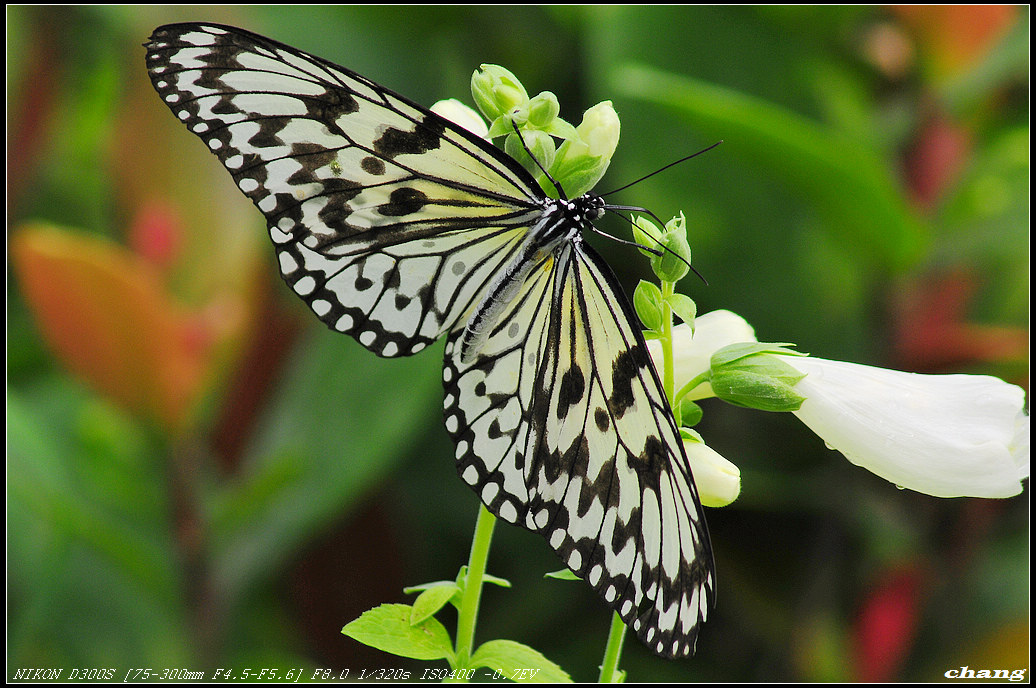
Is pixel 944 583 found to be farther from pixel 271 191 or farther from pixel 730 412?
pixel 271 191

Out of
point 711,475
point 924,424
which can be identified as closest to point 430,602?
point 711,475

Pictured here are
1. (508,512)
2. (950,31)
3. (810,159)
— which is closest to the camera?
(508,512)

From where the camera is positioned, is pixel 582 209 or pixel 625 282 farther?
pixel 625 282

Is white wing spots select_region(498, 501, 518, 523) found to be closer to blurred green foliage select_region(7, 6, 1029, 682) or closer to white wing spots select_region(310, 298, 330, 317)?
white wing spots select_region(310, 298, 330, 317)

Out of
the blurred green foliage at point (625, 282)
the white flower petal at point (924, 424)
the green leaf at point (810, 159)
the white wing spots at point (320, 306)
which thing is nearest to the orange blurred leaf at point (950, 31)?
the blurred green foliage at point (625, 282)

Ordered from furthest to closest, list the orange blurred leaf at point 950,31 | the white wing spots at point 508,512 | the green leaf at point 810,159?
1. the orange blurred leaf at point 950,31
2. the green leaf at point 810,159
3. the white wing spots at point 508,512

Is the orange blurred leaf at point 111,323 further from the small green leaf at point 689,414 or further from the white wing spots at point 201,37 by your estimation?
the small green leaf at point 689,414

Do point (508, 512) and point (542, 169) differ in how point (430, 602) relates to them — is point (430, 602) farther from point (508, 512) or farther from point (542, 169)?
point (542, 169)

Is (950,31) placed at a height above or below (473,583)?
above

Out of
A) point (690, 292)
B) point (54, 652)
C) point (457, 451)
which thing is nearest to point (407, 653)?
point (457, 451)
